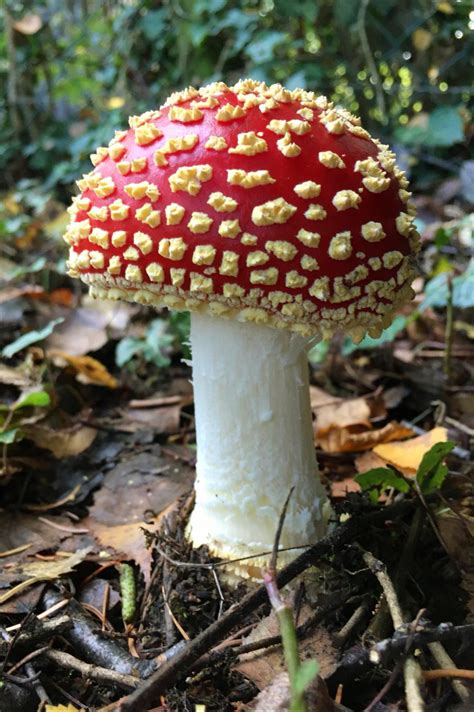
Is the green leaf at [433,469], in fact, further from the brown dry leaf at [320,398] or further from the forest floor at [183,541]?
the brown dry leaf at [320,398]

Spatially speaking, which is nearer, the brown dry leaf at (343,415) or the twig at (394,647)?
the twig at (394,647)

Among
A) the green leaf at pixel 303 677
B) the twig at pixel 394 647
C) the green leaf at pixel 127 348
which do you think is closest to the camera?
the green leaf at pixel 303 677

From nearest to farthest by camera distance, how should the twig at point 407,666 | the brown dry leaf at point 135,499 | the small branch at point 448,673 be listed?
the twig at point 407,666 → the small branch at point 448,673 → the brown dry leaf at point 135,499

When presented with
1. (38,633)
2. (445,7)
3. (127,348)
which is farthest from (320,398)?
(445,7)

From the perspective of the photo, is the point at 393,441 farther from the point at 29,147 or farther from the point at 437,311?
the point at 29,147

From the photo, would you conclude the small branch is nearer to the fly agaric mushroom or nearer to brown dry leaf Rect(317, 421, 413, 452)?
the fly agaric mushroom

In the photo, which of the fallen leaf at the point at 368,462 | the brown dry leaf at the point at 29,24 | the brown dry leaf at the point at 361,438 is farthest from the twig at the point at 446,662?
the brown dry leaf at the point at 29,24

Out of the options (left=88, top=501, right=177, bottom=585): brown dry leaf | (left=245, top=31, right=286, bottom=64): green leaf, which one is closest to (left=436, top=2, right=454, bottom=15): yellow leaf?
(left=245, top=31, right=286, bottom=64): green leaf
